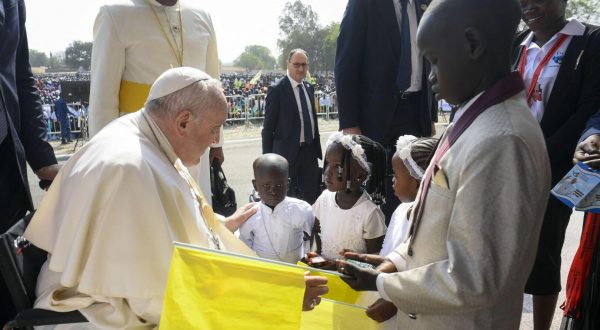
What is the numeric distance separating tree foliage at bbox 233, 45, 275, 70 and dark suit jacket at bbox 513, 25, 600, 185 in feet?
440

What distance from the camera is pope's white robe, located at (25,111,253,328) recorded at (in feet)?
6.45

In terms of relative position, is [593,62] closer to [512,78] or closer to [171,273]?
[512,78]

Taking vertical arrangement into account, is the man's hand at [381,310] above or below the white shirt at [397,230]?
below

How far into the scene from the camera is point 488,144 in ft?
4.36

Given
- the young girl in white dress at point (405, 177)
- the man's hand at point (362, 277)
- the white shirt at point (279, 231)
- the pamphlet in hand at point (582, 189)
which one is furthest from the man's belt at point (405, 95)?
the man's hand at point (362, 277)

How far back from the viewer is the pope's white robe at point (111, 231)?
1967 millimetres

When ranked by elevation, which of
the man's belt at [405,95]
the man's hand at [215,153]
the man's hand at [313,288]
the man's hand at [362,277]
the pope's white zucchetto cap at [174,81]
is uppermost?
the pope's white zucchetto cap at [174,81]

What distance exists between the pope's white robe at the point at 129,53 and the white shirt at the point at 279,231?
21.1 inches

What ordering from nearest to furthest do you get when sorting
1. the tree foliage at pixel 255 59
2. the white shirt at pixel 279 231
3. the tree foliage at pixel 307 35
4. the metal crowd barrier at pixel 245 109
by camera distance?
the white shirt at pixel 279 231 < the metal crowd barrier at pixel 245 109 < the tree foliage at pixel 307 35 < the tree foliage at pixel 255 59

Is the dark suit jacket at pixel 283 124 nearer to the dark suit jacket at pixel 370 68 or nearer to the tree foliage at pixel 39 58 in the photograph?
the dark suit jacket at pixel 370 68

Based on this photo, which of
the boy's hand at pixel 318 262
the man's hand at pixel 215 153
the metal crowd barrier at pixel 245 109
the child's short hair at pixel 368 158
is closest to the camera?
the boy's hand at pixel 318 262

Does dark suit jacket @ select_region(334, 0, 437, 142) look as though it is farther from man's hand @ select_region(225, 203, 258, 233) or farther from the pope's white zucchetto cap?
the pope's white zucchetto cap

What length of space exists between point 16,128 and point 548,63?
3011 millimetres

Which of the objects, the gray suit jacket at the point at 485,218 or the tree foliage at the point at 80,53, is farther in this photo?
the tree foliage at the point at 80,53
